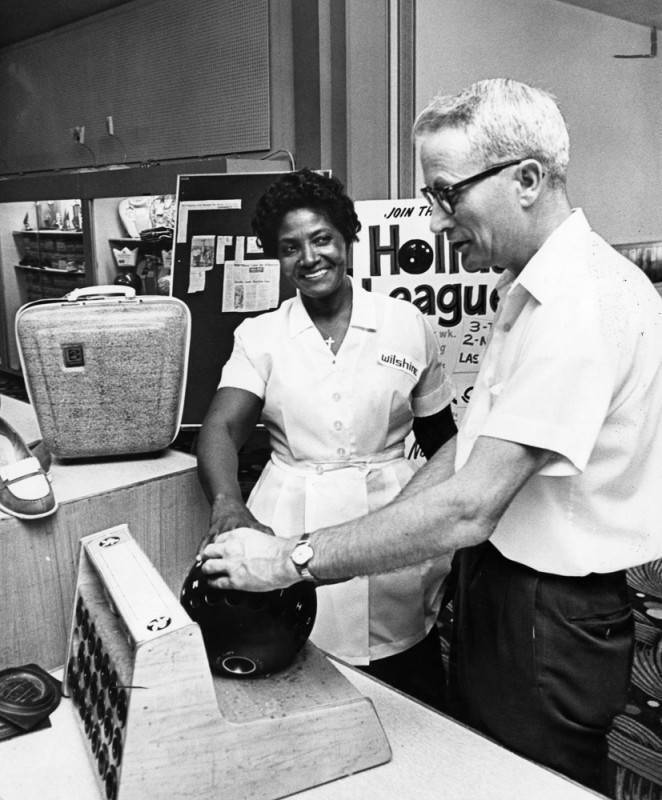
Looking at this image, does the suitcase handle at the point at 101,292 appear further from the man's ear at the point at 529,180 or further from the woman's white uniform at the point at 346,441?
the man's ear at the point at 529,180

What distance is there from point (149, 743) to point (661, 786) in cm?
195

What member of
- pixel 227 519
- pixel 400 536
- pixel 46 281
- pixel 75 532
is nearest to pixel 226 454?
pixel 227 519

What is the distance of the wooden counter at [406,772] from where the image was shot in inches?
44.7

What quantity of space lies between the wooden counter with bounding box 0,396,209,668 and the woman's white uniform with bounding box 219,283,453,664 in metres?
0.33

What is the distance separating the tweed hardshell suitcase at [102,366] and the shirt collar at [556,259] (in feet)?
2.01

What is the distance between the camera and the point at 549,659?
1369 millimetres

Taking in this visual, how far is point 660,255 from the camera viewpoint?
15.5 feet

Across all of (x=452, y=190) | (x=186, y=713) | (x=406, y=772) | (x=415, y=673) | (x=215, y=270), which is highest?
(x=452, y=190)

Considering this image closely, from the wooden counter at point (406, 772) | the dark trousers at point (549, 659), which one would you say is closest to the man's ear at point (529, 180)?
the dark trousers at point (549, 659)

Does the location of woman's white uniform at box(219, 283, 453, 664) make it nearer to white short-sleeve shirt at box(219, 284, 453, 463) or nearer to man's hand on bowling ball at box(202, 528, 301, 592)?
white short-sleeve shirt at box(219, 284, 453, 463)

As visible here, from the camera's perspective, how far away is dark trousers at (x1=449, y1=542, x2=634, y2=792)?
1363 mm

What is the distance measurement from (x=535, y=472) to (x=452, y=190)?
443mm

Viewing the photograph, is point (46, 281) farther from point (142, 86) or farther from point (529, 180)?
point (529, 180)

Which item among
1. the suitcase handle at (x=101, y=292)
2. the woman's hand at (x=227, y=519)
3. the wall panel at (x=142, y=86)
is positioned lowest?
the woman's hand at (x=227, y=519)
